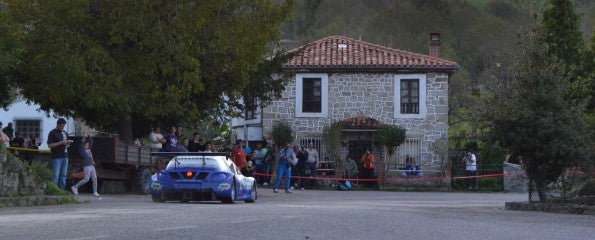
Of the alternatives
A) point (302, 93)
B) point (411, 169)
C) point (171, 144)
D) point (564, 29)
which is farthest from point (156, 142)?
point (564, 29)

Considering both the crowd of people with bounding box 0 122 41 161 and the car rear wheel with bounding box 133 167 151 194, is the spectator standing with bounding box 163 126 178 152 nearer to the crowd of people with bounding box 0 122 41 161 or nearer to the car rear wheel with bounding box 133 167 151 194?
the car rear wheel with bounding box 133 167 151 194

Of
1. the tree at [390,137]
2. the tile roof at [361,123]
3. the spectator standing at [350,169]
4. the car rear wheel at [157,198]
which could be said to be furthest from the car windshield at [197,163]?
the tile roof at [361,123]

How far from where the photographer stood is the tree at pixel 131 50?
3250cm

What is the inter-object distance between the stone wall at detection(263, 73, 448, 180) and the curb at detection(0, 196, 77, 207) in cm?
2610

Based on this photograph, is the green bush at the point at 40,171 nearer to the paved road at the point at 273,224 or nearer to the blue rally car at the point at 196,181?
the paved road at the point at 273,224

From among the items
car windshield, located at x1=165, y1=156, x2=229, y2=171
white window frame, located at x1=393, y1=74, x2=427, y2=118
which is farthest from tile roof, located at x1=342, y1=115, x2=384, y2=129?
car windshield, located at x1=165, y1=156, x2=229, y2=171

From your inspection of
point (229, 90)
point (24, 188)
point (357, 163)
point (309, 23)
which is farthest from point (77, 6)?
point (309, 23)

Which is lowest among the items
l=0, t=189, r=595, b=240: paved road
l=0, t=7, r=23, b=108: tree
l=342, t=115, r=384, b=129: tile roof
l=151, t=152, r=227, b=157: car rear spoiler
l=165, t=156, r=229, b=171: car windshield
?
l=0, t=189, r=595, b=240: paved road

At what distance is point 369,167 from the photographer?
46062mm

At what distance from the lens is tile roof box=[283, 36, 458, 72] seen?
50500mm

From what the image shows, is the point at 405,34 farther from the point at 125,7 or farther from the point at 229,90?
the point at 125,7

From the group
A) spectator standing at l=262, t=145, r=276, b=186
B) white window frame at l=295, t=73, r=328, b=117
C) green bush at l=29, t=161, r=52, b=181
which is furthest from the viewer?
white window frame at l=295, t=73, r=328, b=117

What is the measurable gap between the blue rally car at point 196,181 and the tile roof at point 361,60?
22193mm

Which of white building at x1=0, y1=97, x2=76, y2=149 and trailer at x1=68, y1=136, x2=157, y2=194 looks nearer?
trailer at x1=68, y1=136, x2=157, y2=194
